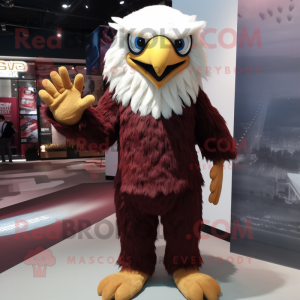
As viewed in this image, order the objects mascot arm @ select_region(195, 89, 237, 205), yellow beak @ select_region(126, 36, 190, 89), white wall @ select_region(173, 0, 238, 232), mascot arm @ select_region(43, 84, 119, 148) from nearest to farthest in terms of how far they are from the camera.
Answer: yellow beak @ select_region(126, 36, 190, 89) → mascot arm @ select_region(43, 84, 119, 148) → mascot arm @ select_region(195, 89, 237, 205) → white wall @ select_region(173, 0, 238, 232)

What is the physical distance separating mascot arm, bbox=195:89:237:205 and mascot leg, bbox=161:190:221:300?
15 centimetres

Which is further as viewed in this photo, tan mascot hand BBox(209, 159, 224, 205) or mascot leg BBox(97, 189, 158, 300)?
tan mascot hand BBox(209, 159, 224, 205)

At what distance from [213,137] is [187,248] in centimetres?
59

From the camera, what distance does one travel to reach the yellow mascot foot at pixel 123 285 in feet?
4.41

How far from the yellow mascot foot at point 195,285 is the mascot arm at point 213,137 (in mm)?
389

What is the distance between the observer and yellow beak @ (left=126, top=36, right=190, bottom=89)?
121cm

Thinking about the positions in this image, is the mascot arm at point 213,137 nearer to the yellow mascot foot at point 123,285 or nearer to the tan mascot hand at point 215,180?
the tan mascot hand at point 215,180

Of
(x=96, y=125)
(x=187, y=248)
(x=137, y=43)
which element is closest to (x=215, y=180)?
(x=187, y=248)

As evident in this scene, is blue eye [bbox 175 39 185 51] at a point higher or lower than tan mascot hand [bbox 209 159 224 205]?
higher

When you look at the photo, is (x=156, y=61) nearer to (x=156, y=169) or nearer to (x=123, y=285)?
(x=156, y=169)

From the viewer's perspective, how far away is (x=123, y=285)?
1.37 metres

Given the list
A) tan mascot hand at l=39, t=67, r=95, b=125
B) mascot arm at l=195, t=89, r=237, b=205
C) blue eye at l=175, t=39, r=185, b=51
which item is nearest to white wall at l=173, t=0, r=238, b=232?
mascot arm at l=195, t=89, r=237, b=205

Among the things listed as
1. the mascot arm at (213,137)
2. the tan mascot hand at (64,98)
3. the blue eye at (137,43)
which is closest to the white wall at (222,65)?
the mascot arm at (213,137)

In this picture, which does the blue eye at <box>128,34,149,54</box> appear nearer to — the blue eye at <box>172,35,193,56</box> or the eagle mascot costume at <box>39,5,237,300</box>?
the eagle mascot costume at <box>39,5,237,300</box>
